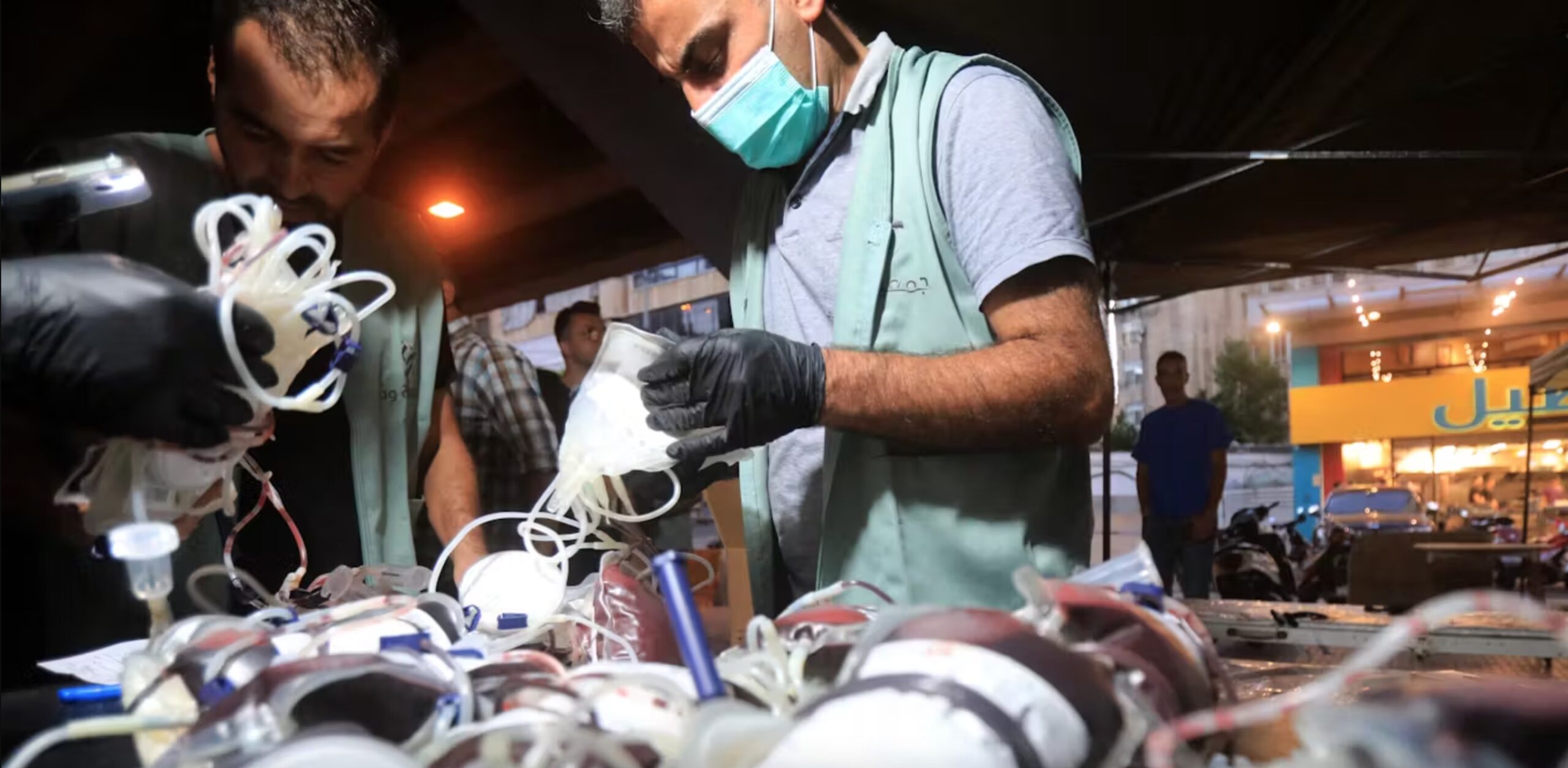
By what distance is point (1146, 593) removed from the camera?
53 centimetres

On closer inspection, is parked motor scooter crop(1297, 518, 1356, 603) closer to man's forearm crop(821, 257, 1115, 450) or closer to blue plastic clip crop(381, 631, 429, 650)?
man's forearm crop(821, 257, 1115, 450)

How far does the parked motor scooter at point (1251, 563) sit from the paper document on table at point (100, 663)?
2.16m

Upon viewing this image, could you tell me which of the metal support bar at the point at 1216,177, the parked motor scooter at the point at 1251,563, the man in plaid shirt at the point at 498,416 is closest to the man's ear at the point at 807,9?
the man in plaid shirt at the point at 498,416

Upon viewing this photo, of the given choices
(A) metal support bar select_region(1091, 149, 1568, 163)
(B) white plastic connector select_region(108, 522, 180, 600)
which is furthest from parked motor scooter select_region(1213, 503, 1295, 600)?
(B) white plastic connector select_region(108, 522, 180, 600)

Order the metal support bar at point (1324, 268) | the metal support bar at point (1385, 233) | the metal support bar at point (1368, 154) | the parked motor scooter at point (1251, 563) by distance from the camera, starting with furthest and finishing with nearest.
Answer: the metal support bar at point (1385, 233), the parked motor scooter at point (1251, 563), the metal support bar at point (1324, 268), the metal support bar at point (1368, 154)

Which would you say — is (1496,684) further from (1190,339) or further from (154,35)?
(1190,339)

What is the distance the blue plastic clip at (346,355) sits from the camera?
707 millimetres

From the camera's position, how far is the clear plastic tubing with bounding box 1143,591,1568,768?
1.38 ft

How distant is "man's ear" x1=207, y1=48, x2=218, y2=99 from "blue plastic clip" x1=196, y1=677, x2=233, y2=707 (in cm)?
45

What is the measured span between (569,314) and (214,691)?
0.55 m

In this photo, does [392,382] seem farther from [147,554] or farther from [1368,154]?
[1368,154]

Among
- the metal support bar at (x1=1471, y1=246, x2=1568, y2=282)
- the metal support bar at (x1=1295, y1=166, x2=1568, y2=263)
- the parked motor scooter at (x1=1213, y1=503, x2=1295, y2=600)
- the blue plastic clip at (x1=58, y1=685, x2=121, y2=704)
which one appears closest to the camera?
the blue plastic clip at (x1=58, y1=685, x2=121, y2=704)

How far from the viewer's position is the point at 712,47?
2.91 ft

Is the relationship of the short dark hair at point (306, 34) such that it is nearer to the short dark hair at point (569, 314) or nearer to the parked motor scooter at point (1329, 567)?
the short dark hair at point (569, 314)
